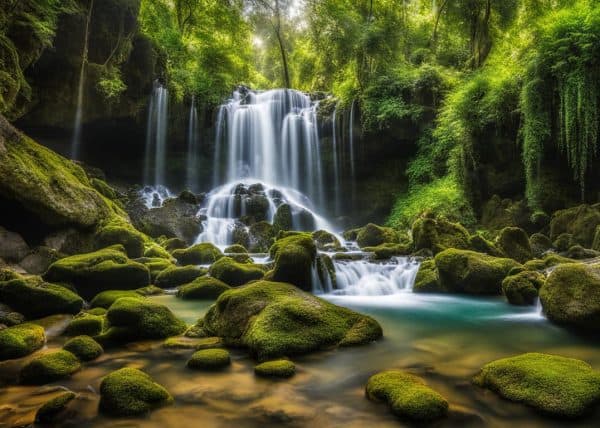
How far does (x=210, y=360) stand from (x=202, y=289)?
4.10 m

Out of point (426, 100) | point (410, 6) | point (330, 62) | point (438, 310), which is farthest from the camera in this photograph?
point (410, 6)

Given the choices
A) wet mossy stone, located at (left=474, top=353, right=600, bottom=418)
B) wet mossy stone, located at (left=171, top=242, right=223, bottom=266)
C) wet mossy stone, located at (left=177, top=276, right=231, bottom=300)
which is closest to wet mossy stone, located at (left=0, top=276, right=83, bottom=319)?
wet mossy stone, located at (left=177, top=276, right=231, bottom=300)

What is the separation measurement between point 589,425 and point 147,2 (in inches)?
1018

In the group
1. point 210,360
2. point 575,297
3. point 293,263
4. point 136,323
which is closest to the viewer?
point 210,360

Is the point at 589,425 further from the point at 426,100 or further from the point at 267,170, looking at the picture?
the point at 267,170

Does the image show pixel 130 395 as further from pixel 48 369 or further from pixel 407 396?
pixel 407 396

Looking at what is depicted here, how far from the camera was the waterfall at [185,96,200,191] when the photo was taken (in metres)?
22.1

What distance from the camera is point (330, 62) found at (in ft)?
79.8

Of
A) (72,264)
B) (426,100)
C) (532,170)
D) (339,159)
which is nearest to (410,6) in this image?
(426,100)

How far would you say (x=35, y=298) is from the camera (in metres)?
6.19

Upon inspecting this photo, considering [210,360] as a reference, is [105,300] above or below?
above

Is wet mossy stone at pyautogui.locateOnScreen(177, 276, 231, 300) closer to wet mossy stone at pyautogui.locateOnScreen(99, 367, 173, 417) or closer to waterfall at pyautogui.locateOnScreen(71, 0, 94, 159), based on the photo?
wet mossy stone at pyautogui.locateOnScreen(99, 367, 173, 417)

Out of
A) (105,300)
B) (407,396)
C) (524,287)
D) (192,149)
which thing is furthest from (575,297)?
(192,149)

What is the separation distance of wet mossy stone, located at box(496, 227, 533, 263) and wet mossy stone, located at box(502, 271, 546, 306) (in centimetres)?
284
